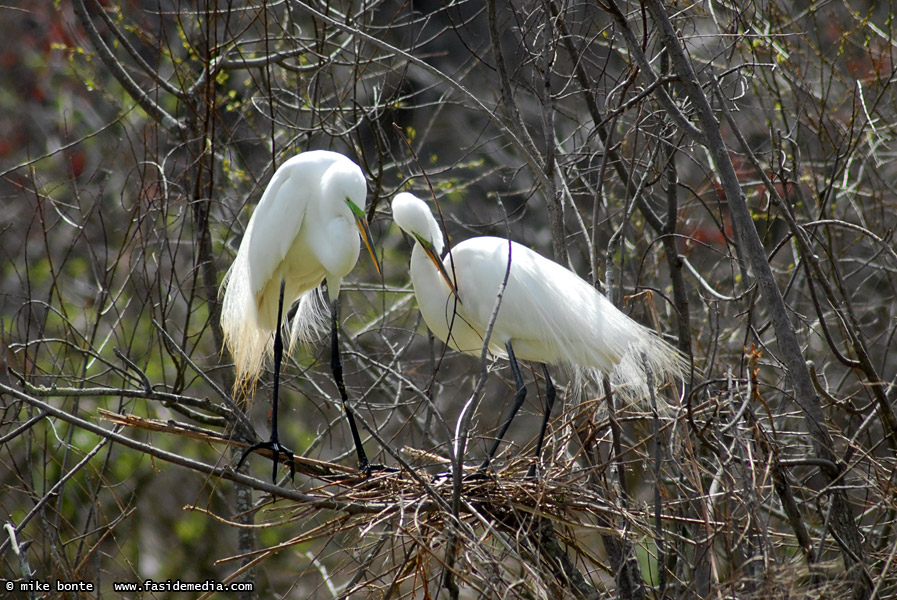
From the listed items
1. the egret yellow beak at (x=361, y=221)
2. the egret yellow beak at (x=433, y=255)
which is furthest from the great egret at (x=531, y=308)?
the egret yellow beak at (x=361, y=221)

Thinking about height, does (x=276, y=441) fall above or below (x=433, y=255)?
below

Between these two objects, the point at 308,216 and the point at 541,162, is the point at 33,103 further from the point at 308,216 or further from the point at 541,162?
the point at 541,162

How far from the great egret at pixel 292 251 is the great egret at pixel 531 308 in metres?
0.21

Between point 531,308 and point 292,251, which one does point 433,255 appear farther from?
point 292,251

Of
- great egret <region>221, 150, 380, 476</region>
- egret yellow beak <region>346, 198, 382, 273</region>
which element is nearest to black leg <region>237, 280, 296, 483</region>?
great egret <region>221, 150, 380, 476</region>

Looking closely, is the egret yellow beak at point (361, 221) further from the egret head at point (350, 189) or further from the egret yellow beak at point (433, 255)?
the egret yellow beak at point (433, 255)

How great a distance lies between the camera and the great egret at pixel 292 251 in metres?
3.16

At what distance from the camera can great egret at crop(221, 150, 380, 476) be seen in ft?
10.4

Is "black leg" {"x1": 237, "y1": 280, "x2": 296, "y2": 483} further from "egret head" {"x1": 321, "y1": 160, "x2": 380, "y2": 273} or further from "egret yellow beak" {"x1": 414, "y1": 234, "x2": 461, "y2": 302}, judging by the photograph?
"egret yellow beak" {"x1": 414, "y1": 234, "x2": 461, "y2": 302}

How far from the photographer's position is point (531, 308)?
130 inches

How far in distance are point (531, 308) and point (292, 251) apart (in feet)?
2.93

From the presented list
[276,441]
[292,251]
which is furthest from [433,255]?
[276,441]

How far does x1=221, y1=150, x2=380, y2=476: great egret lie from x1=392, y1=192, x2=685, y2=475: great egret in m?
0.21

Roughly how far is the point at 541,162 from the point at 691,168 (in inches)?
173
